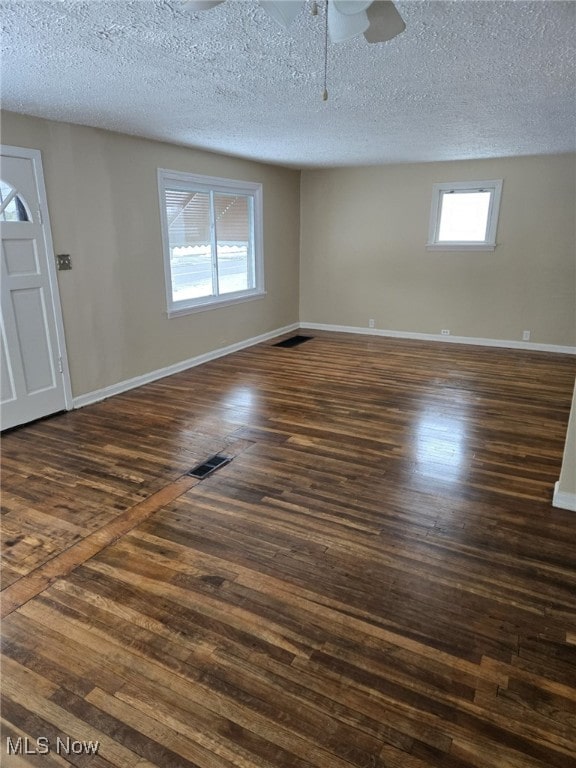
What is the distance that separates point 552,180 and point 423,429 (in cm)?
412

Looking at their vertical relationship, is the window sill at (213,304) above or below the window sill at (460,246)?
below

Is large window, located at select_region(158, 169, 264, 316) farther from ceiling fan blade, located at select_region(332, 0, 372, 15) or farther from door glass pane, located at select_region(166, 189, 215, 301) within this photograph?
ceiling fan blade, located at select_region(332, 0, 372, 15)

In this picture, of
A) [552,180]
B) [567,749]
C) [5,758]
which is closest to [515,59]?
[567,749]

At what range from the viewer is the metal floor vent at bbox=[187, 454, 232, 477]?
3.07 metres

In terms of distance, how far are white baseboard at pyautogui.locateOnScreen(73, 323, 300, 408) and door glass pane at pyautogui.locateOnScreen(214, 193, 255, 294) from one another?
747 millimetres

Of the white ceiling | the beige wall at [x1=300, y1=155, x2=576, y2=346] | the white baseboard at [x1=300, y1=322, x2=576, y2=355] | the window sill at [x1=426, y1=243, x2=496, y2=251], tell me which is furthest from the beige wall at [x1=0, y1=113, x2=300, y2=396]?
the window sill at [x1=426, y1=243, x2=496, y2=251]

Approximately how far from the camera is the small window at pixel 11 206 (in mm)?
3412

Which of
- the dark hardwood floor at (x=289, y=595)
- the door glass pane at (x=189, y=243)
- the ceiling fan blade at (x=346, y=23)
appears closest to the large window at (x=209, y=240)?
the door glass pane at (x=189, y=243)

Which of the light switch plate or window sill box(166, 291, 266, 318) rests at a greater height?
the light switch plate

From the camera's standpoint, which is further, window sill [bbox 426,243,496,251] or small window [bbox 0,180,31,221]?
window sill [bbox 426,243,496,251]

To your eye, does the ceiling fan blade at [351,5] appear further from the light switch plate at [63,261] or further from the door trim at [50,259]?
the light switch plate at [63,261]

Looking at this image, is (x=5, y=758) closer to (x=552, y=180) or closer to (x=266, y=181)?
(x=266, y=181)

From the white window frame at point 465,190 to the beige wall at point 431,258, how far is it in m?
0.07

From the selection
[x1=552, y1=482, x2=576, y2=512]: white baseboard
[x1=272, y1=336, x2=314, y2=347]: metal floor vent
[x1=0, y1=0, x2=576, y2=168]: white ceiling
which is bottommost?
[x1=552, y1=482, x2=576, y2=512]: white baseboard
